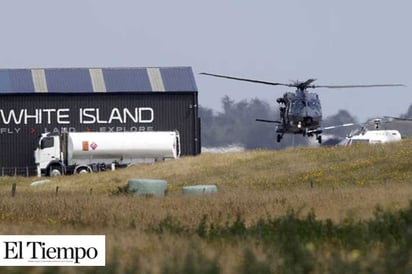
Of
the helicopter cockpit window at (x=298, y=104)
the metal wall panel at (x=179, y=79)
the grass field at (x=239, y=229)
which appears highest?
the metal wall panel at (x=179, y=79)

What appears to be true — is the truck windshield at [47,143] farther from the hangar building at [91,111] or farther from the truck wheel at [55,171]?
the hangar building at [91,111]

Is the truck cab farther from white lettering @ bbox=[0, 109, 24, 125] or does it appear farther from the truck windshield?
white lettering @ bbox=[0, 109, 24, 125]

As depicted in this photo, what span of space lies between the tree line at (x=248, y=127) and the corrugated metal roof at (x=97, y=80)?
54.4 m

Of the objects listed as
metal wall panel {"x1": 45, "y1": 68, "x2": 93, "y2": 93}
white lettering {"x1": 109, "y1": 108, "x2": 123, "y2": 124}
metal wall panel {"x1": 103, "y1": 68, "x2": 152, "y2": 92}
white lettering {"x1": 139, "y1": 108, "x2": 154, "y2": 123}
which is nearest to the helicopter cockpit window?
white lettering {"x1": 139, "y1": 108, "x2": 154, "y2": 123}

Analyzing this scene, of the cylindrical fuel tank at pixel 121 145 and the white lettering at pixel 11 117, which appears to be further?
the white lettering at pixel 11 117

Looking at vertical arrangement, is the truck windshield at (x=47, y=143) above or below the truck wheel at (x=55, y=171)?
above

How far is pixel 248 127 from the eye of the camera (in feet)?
535

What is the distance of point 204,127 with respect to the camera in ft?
609

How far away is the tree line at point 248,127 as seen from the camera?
14725 centimetres

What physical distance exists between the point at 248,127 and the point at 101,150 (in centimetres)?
9311

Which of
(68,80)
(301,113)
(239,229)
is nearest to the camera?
(239,229)

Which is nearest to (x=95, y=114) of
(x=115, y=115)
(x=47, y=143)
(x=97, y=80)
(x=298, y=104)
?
(x=115, y=115)

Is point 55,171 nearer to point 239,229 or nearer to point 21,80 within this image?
point 21,80

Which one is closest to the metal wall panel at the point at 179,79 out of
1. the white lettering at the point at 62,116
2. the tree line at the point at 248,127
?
the white lettering at the point at 62,116
